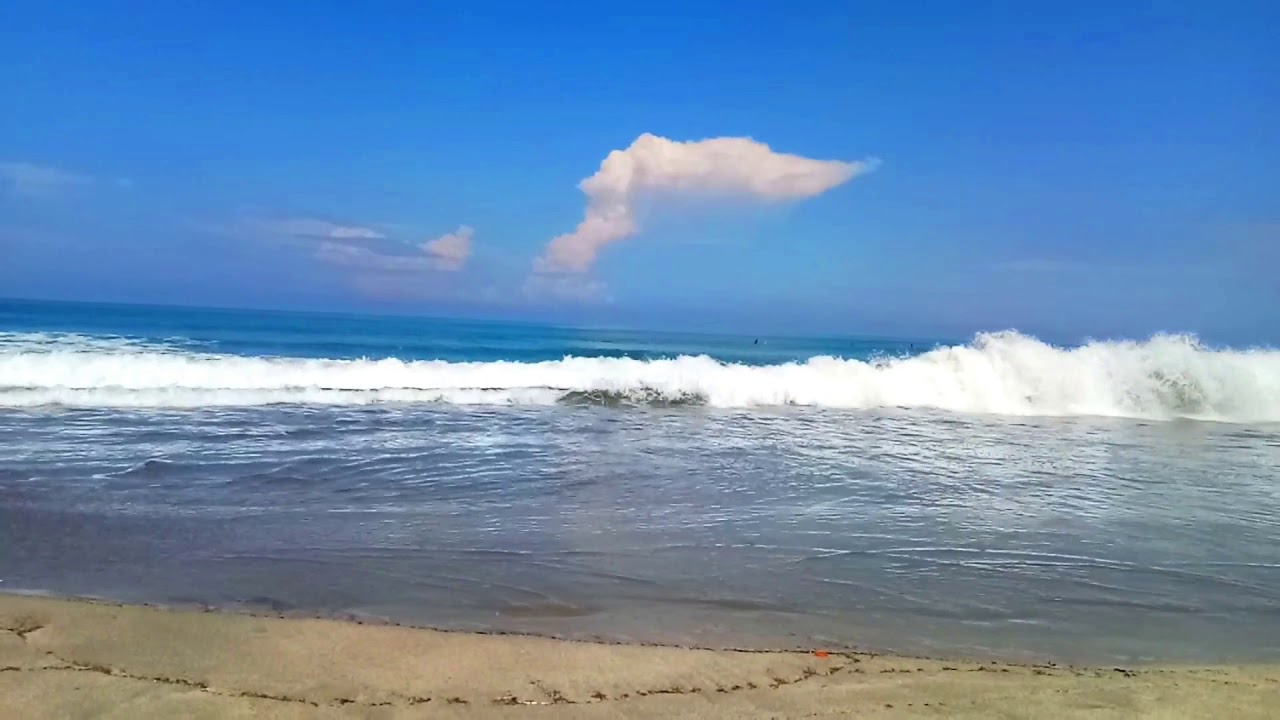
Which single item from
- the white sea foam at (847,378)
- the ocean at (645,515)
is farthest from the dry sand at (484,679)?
the white sea foam at (847,378)

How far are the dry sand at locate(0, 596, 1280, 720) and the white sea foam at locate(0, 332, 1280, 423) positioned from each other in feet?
41.5

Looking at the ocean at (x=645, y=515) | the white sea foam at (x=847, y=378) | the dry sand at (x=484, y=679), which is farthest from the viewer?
the white sea foam at (x=847, y=378)

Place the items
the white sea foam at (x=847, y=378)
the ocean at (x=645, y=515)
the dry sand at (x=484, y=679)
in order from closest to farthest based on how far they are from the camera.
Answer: the dry sand at (x=484, y=679), the ocean at (x=645, y=515), the white sea foam at (x=847, y=378)

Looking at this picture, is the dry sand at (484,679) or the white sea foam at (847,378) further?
the white sea foam at (847,378)

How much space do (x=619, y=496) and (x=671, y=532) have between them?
145 cm

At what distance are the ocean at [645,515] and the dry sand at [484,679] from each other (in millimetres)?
350

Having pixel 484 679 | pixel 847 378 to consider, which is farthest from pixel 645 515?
pixel 847 378

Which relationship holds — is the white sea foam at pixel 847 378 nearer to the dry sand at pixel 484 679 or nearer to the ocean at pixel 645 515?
the ocean at pixel 645 515

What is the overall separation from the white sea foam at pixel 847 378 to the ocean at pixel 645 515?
23 cm

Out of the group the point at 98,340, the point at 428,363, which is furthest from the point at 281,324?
the point at 428,363

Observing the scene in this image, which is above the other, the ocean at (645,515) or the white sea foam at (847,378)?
the white sea foam at (847,378)

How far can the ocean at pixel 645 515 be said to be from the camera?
4.94 m

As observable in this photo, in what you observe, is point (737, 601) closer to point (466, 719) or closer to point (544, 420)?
point (466, 719)

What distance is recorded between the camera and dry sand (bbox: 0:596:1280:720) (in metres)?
3.53
